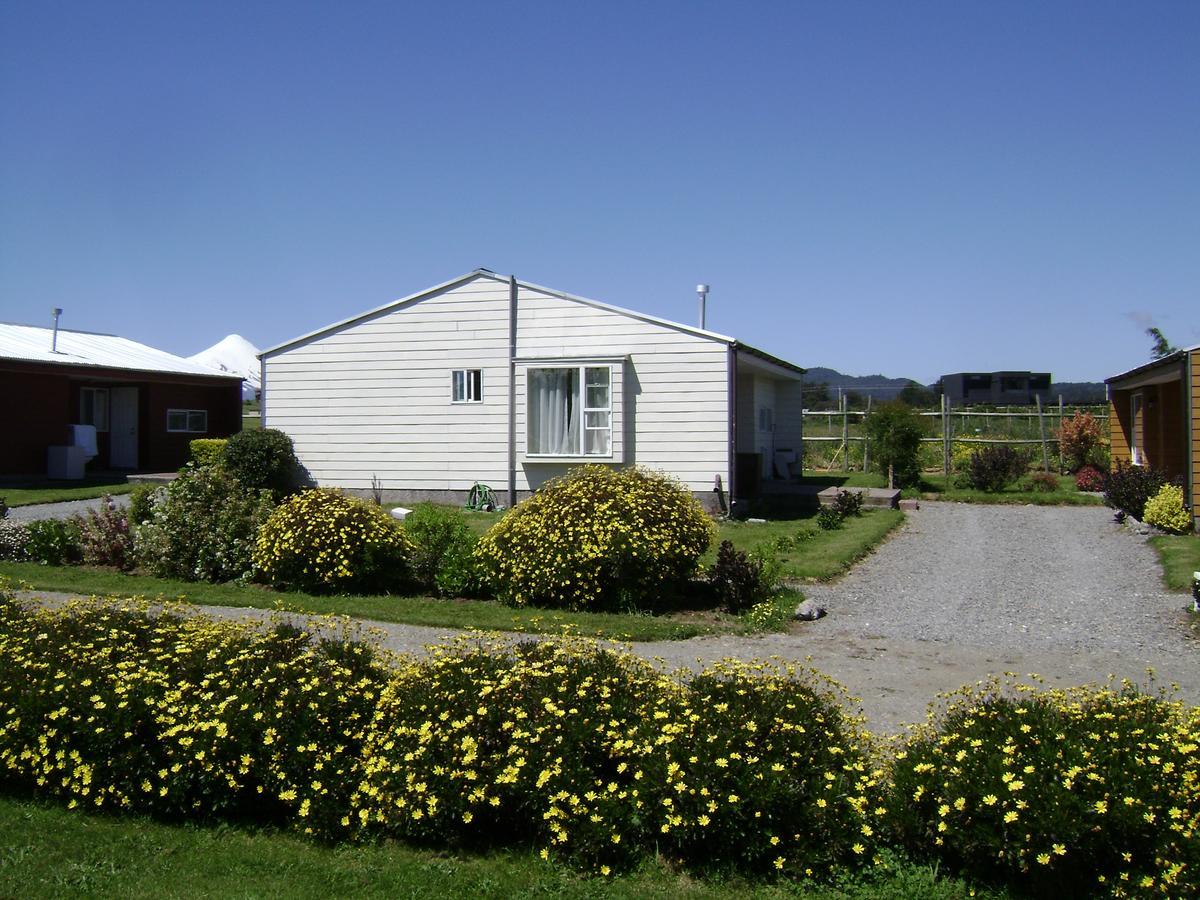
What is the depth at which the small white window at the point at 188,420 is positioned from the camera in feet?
88.5

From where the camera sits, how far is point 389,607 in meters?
9.78

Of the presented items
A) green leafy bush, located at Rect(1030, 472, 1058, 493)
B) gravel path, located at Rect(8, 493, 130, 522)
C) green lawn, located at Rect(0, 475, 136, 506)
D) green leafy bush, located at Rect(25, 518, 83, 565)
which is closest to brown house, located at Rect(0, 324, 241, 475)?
green lawn, located at Rect(0, 475, 136, 506)

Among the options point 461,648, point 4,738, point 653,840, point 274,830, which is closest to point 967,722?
point 653,840

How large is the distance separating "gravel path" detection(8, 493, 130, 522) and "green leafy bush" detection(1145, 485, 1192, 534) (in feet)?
55.9

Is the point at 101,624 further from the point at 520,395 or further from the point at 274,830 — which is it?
the point at 520,395

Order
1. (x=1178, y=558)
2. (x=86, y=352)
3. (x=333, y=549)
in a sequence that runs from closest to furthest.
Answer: (x=333, y=549) < (x=1178, y=558) < (x=86, y=352)

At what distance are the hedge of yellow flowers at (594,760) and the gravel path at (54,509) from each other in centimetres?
1292

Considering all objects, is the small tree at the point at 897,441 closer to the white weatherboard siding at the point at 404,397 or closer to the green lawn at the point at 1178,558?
the green lawn at the point at 1178,558

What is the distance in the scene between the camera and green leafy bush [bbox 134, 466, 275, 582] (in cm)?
1137

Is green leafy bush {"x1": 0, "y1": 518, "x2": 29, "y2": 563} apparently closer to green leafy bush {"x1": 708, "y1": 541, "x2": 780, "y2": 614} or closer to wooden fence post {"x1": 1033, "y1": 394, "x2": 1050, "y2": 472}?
green leafy bush {"x1": 708, "y1": 541, "x2": 780, "y2": 614}

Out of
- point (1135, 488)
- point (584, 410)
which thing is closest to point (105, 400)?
point (584, 410)

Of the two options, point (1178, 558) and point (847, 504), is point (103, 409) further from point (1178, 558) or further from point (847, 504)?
point (1178, 558)

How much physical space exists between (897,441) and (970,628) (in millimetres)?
12924

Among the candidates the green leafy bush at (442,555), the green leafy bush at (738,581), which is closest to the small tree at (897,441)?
the green leafy bush at (738,581)
